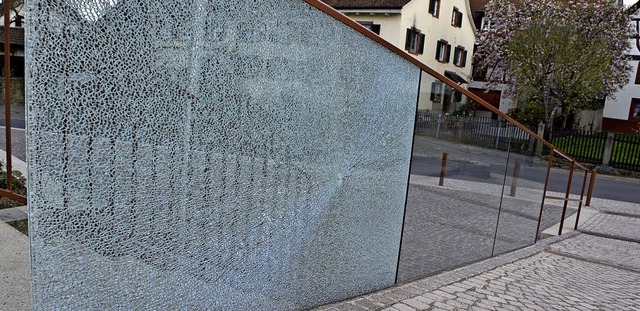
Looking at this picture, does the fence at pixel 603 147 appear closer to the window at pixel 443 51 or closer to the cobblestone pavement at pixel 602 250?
the cobblestone pavement at pixel 602 250

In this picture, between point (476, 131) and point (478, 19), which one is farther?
point (478, 19)

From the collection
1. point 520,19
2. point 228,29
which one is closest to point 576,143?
point 520,19

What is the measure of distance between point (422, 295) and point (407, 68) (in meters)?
1.70

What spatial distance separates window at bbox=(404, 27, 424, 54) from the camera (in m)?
27.0

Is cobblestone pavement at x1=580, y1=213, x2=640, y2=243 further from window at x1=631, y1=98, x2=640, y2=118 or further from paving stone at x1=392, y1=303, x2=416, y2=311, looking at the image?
window at x1=631, y1=98, x2=640, y2=118

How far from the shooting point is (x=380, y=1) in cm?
2600

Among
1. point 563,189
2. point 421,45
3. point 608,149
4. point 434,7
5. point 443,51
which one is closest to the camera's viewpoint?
point 563,189

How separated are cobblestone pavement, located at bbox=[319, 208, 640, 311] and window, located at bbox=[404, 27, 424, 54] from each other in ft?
71.4

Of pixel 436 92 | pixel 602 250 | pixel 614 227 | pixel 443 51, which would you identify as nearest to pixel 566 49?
pixel 614 227

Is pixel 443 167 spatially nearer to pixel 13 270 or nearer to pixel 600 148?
pixel 13 270

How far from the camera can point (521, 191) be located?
5.66 m

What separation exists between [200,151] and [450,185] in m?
2.81

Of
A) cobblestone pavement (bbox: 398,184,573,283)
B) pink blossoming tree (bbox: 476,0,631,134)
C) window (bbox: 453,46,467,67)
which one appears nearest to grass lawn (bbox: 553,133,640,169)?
pink blossoming tree (bbox: 476,0,631,134)

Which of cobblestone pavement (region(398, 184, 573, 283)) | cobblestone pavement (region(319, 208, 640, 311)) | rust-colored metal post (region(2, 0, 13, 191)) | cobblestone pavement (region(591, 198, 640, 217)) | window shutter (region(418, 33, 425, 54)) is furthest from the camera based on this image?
window shutter (region(418, 33, 425, 54))
